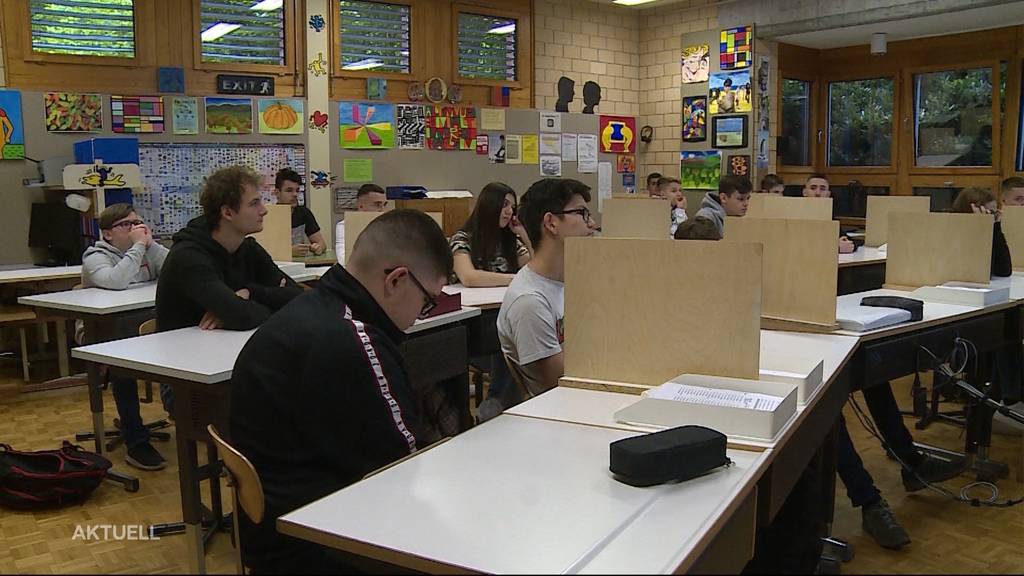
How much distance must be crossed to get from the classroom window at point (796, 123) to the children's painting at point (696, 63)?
2.70ft

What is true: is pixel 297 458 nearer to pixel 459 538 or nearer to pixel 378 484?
pixel 378 484

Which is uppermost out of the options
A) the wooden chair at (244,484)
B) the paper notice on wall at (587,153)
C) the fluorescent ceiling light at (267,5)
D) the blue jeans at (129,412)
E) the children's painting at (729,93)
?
the fluorescent ceiling light at (267,5)

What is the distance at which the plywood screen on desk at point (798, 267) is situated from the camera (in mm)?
2945

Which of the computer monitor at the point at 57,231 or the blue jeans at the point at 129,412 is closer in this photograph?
the blue jeans at the point at 129,412

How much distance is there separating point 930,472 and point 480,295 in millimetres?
2107

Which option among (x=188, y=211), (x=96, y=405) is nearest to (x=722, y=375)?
(x=96, y=405)

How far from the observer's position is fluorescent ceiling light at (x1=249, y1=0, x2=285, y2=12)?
24.2 feet

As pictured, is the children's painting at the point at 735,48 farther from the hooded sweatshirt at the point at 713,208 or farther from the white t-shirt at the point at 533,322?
the white t-shirt at the point at 533,322

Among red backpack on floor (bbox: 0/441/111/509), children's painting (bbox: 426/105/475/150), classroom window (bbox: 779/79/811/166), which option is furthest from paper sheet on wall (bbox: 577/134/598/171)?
red backpack on floor (bbox: 0/441/111/509)

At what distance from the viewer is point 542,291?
2.77 metres

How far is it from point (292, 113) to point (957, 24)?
5989 mm

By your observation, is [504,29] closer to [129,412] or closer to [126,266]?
[126,266]

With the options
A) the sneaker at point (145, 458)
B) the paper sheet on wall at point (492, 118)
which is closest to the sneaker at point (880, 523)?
the sneaker at point (145, 458)

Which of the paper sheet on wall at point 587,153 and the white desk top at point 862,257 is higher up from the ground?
the paper sheet on wall at point 587,153
